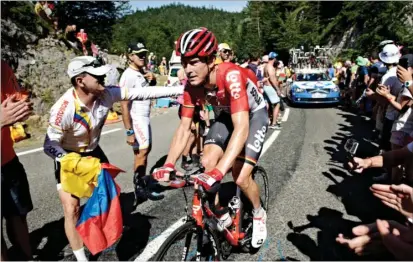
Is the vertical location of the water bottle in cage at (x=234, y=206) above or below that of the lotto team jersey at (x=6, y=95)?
below

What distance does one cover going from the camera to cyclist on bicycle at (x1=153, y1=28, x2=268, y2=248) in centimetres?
300

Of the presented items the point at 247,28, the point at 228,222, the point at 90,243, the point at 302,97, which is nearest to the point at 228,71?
the point at 228,222

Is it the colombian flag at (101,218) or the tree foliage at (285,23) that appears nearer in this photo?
the colombian flag at (101,218)

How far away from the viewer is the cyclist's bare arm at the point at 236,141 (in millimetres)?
2902

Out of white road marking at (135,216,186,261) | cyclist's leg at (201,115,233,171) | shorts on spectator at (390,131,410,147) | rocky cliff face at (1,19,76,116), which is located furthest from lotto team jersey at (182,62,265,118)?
rocky cliff face at (1,19,76,116)

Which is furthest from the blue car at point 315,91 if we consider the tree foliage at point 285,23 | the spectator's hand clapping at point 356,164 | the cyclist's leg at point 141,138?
the spectator's hand clapping at point 356,164

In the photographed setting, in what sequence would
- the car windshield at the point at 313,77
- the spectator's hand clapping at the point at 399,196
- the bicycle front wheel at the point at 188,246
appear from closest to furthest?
1. the spectator's hand clapping at the point at 399,196
2. the bicycle front wheel at the point at 188,246
3. the car windshield at the point at 313,77

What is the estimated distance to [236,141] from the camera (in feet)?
9.87

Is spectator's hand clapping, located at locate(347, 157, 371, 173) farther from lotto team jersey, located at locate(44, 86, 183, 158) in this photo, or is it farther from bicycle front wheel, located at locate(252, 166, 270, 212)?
lotto team jersey, located at locate(44, 86, 183, 158)

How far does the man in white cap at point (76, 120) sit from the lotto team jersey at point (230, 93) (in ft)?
2.76

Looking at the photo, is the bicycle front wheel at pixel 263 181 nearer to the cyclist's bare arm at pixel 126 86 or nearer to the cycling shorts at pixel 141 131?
the cycling shorts at pixel 141 131

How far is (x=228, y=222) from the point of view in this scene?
11.6ft

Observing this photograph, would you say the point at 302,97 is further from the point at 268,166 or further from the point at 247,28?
the point at 247,28

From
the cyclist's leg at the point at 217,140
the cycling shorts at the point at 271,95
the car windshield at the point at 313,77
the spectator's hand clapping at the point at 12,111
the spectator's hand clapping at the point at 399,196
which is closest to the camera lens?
the spectator's hand clapping at the point at 399,196
